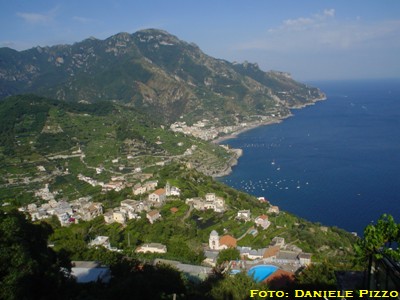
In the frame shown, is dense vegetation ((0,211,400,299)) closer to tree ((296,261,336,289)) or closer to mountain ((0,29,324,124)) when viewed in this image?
tree ((296,261,336,289))

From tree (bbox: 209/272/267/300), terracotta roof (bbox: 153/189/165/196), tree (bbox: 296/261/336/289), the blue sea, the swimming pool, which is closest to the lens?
tree (bbox: 209/272/267/300)

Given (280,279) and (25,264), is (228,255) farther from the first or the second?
(25,264)

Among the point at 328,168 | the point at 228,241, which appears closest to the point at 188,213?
the point at 228,241

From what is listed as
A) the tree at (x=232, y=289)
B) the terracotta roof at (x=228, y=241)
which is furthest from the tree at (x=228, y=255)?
the tree at (x=232, y=289)

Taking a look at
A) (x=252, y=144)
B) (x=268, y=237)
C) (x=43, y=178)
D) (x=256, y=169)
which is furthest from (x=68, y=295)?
(x=252, y=144)

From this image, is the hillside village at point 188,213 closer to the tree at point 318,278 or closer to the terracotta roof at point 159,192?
the terracotta roof at point 159,192

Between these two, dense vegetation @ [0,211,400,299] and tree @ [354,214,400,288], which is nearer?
tree @ [354,214,400,288]

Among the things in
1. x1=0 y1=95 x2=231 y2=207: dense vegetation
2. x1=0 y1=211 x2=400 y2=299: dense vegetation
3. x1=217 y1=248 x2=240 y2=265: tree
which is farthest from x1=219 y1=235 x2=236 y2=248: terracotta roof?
x1=0 y1=95 x2=231 y2=207: dense vegetation

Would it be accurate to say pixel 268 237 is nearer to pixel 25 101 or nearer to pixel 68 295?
pixel 68 295
